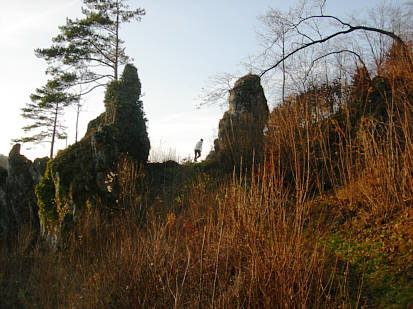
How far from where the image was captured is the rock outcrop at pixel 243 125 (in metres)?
8.54

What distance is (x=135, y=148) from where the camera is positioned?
33.7ft

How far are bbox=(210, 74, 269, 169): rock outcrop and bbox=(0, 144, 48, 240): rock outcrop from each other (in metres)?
8.40

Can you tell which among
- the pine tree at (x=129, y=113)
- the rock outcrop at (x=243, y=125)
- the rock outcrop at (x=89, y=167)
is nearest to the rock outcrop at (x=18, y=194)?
the rock outcrop at (x=89, y=167)

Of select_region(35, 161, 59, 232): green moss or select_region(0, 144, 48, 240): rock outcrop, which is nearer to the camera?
select_region(35, 161, 59, 232): green moss

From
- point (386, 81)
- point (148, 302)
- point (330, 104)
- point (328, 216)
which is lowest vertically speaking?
point (148, 302)

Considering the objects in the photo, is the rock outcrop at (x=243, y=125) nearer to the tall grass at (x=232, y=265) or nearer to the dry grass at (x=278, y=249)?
the dry grass at (x=278, y=249)

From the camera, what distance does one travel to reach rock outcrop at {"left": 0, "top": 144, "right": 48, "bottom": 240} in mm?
13123

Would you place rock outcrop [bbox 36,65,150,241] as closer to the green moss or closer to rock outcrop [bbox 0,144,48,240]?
the green moss

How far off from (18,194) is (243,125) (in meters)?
11.6

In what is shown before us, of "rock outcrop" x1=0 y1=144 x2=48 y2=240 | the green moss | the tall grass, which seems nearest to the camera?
the tall grass

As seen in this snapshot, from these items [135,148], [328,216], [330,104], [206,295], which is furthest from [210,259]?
[135,148]

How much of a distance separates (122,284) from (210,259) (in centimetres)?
A: 152

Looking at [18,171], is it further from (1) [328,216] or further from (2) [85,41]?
(1) [328,216]

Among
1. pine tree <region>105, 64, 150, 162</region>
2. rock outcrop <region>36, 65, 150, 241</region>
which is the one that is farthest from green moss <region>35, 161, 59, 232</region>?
pine tree <region>105, 64, 150, 162</region>
